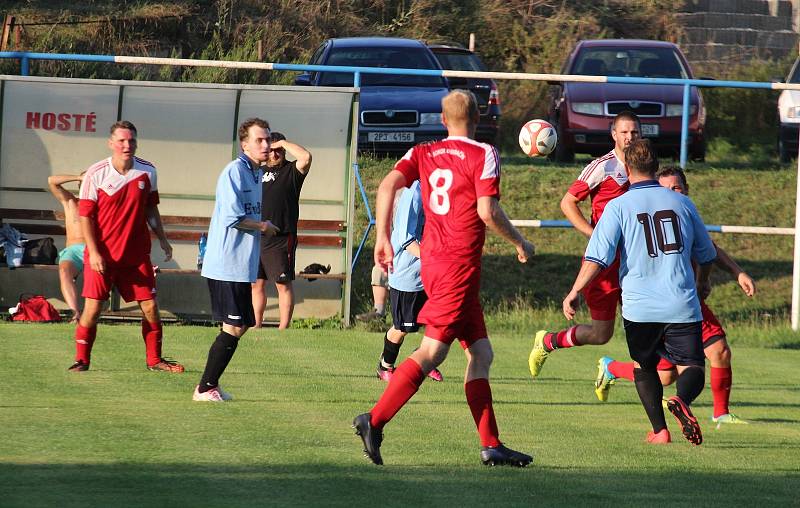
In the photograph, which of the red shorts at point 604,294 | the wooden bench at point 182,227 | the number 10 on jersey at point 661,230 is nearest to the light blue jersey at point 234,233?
the red shorts at point 604,294

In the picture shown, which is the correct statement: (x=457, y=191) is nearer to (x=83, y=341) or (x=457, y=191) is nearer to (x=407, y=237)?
(x=407, y=237)

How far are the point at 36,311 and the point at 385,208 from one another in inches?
325

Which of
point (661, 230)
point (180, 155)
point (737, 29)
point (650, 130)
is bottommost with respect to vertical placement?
point (661, 230)

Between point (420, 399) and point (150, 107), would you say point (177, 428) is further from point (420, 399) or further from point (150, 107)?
point (150, 107)

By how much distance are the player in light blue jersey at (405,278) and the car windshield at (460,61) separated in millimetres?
12088

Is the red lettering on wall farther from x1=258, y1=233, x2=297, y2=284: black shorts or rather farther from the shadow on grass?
the shadow on grass

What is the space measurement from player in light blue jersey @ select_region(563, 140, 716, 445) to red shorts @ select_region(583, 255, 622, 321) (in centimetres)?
181

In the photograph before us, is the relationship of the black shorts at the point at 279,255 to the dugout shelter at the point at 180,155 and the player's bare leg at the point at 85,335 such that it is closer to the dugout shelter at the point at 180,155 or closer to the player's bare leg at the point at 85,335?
the dugout shelter at the point at 180,155

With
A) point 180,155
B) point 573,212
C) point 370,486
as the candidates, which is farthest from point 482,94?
point 370,486

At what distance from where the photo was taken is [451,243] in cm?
671

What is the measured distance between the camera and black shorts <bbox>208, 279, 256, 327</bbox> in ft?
29.6

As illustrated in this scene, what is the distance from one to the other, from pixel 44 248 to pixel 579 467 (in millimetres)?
8937

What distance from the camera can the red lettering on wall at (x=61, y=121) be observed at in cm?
1480

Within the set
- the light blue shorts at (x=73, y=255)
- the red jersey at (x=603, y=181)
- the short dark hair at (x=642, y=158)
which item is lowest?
the light blue shorts at (x=73, y=255)
